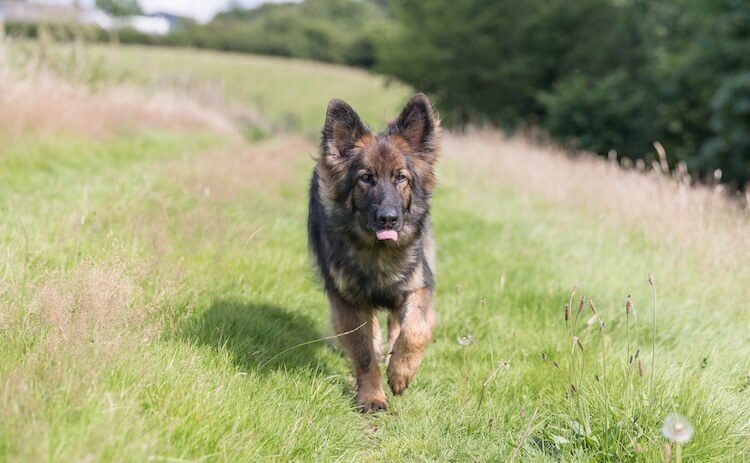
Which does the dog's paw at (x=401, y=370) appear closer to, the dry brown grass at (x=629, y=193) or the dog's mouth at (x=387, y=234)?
the dog's mouth at (x=387, y=234)

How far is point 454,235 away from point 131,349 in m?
4.97

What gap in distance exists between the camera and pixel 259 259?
4.94 meters

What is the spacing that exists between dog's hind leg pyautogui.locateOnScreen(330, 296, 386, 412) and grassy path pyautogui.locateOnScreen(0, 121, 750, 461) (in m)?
0.11

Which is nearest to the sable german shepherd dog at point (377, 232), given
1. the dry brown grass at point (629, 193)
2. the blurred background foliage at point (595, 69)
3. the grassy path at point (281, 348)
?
the grassy path at point (281, 348)

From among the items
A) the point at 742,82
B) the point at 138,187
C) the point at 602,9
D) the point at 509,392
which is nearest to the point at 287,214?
the point at 138,187

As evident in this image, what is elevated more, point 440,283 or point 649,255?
point 649,255

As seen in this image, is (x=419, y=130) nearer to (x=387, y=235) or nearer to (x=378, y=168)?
(x=378, y=168)

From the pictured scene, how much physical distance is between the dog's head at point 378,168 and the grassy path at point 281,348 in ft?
2.96

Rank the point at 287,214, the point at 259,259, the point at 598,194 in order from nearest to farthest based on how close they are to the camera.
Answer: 1. the point at 259,259
2. the point at 287,214
3. the point at 598,194

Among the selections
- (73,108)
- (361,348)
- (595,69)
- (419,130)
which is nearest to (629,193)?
(419,130)

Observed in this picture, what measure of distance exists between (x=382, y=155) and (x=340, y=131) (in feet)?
1.21

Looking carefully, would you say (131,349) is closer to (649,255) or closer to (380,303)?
(380,303)

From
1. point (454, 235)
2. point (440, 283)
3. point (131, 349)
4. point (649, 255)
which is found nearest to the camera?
point (131, 349)

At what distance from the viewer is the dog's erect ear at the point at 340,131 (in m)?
3.95
